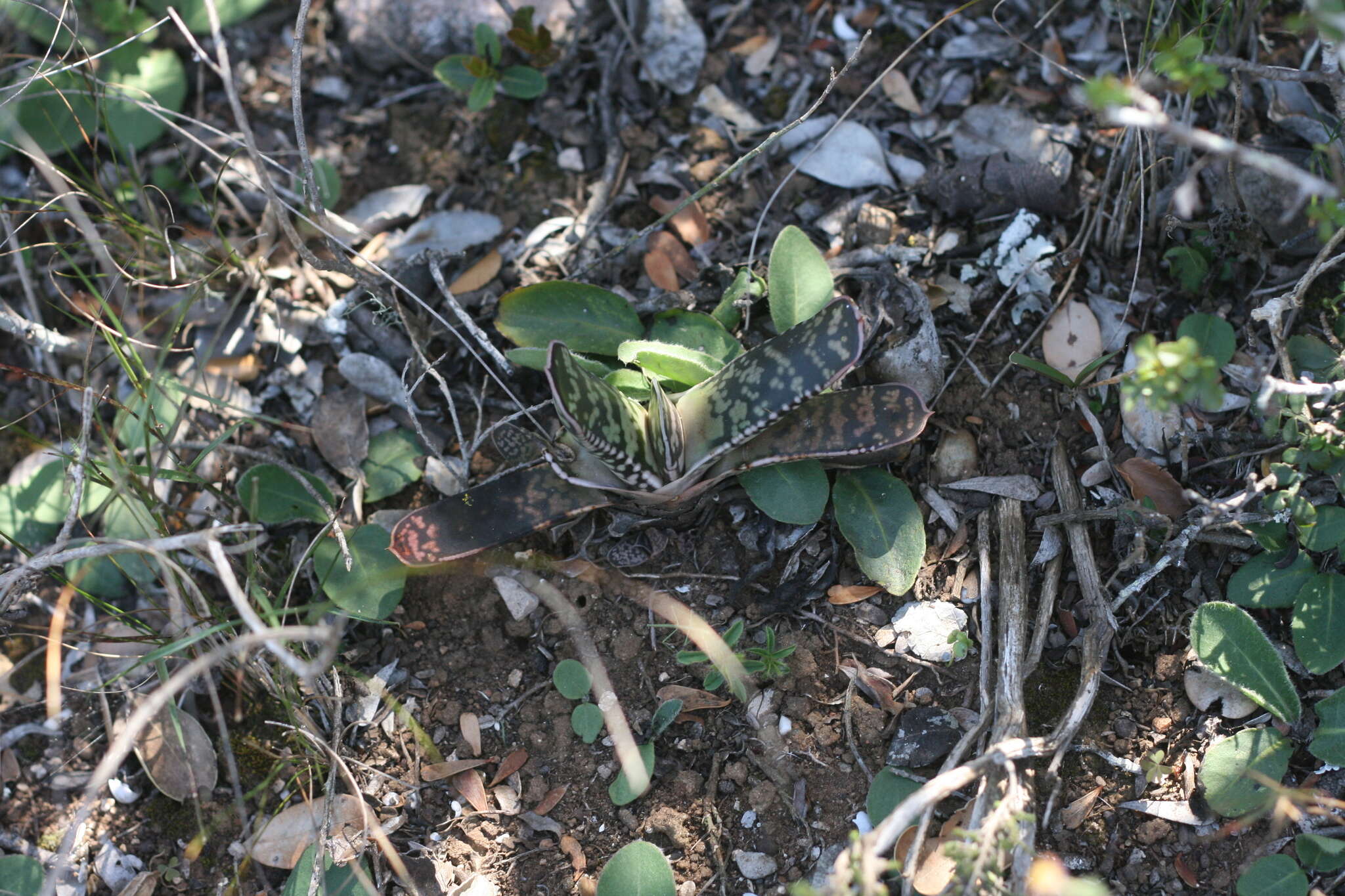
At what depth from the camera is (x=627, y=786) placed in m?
1.91

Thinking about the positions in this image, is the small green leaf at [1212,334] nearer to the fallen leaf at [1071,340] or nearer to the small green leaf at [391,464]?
the fallen leaf at [1071,340]

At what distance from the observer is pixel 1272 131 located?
2.30m

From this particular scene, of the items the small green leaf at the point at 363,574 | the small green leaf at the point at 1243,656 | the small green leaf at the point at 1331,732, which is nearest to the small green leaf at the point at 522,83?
the small green leaf at the point at 363,574

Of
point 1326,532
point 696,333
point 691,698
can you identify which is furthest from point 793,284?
point 1326,532

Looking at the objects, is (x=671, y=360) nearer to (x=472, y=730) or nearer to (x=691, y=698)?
(x=691, y=698)

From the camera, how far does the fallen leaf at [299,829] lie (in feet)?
6.48

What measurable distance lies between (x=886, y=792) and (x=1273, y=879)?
26.8 inches

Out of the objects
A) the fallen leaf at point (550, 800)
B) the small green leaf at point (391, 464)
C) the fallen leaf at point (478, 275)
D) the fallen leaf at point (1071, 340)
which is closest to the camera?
the fallen leaf at point (550, 800)

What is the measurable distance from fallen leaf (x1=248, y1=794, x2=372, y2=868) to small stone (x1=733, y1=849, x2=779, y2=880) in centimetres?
78

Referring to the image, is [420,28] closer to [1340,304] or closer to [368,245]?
[368,245]

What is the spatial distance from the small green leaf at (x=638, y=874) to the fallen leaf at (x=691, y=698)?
0.29m

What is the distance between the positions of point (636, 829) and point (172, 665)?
1.13 m

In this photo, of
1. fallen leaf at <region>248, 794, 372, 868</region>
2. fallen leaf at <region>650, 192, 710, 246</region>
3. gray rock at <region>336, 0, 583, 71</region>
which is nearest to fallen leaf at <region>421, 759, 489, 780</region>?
fallen leaf at <region>248, 794, 372, 868</region>

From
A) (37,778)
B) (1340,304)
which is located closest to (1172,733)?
(1340,304)
